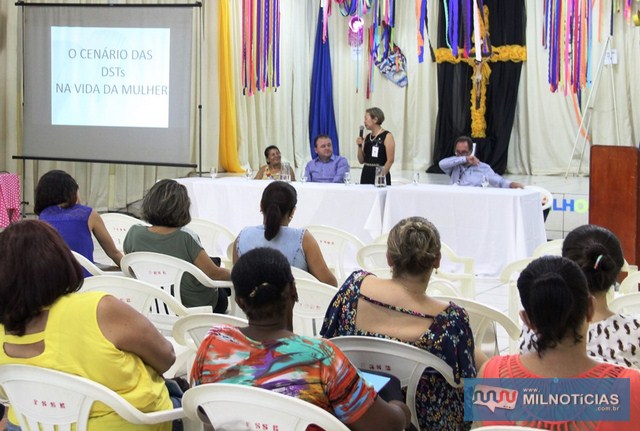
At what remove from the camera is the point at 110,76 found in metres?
8.91

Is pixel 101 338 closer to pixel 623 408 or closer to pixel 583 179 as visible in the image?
pixel 623 408

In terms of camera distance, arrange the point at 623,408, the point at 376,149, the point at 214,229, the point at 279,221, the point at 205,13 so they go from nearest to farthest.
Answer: the point at 623,408 → the point at 279,221 → the point at 214,229 → the point at 376,149 → the point at 205,13

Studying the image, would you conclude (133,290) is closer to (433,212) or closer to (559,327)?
(559,327)

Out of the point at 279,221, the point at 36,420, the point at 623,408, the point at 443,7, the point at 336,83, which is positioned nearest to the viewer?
the point at 623,408

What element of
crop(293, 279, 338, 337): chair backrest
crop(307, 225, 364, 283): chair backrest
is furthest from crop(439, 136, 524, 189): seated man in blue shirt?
crop(293, 279, 338, 337): chair backrest

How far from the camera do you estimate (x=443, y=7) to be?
1253cm

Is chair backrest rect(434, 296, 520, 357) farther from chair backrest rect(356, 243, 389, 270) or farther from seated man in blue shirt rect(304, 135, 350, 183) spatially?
seated man in blue shirt rect(304, 135, 350, 183)

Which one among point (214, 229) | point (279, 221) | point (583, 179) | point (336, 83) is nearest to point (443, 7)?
point (336, 83)

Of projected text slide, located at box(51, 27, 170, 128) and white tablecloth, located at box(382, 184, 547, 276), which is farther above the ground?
projected text slide, located at box(51, 27, 170, 128)

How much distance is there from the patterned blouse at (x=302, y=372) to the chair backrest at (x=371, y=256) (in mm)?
2365

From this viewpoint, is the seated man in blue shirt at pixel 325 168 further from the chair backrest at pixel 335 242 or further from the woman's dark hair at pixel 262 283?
the woman's dark hair at pixel 262 283

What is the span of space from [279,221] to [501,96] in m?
8.91

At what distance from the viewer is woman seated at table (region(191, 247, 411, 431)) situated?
1938 millimetres

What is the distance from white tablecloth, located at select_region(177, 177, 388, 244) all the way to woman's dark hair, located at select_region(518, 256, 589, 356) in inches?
186
